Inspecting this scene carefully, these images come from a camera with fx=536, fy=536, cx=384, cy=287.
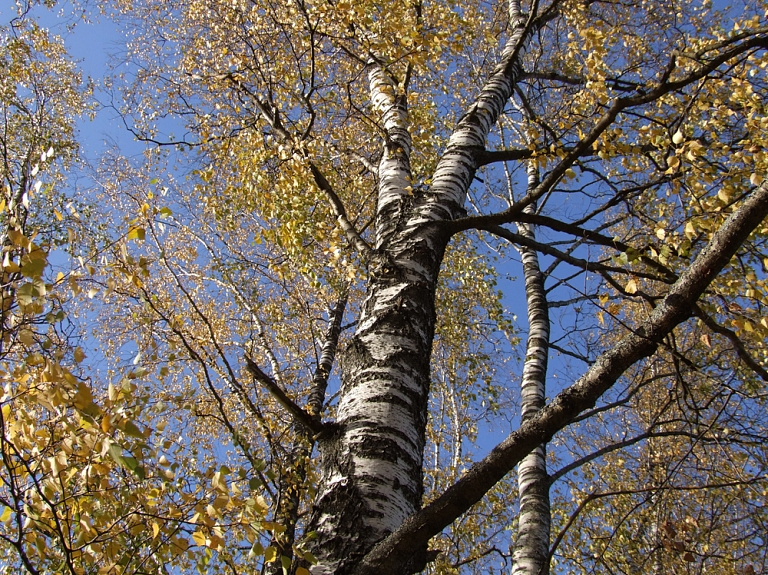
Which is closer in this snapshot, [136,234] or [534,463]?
[136,234]

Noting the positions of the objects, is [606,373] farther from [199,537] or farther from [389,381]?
[199,537]

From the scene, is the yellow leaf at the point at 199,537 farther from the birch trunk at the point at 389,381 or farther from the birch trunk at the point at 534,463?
the birch trunk at the point at 534,463

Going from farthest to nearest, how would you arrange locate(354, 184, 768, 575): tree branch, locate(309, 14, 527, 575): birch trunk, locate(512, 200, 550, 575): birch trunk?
locate(512, 200, 550, 575): birch trunk < locate(309, 14, 527, 575): birch trunk < locate(354, 184, 768, 575): tree branch

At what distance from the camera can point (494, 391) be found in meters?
7.10

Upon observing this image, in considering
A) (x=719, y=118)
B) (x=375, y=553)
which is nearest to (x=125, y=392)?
(x=375, y=553)

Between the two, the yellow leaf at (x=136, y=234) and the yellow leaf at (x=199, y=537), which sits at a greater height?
the yellow leaf at (x=136, y=234)

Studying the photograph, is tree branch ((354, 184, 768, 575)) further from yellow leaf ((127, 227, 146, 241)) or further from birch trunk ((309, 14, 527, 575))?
yellow leaf ((127, 227, 146, 241))

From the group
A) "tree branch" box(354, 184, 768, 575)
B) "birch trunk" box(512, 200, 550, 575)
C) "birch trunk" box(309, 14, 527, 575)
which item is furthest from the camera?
"birch trunk" box(512, 200, 550, 575)

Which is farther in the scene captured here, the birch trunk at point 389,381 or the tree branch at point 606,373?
the birch trunk at point 389,381

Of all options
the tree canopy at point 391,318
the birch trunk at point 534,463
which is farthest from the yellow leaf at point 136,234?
the birch trunk at point 534,463

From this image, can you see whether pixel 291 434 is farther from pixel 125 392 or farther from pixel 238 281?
pixel 125 392

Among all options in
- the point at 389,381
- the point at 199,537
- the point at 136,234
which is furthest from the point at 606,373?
the point at 136,234

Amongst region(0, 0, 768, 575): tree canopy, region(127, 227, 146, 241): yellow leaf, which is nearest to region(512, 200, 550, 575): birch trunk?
region(0, 0, 768, 575): tree canopy

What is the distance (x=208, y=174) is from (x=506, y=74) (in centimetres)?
300
